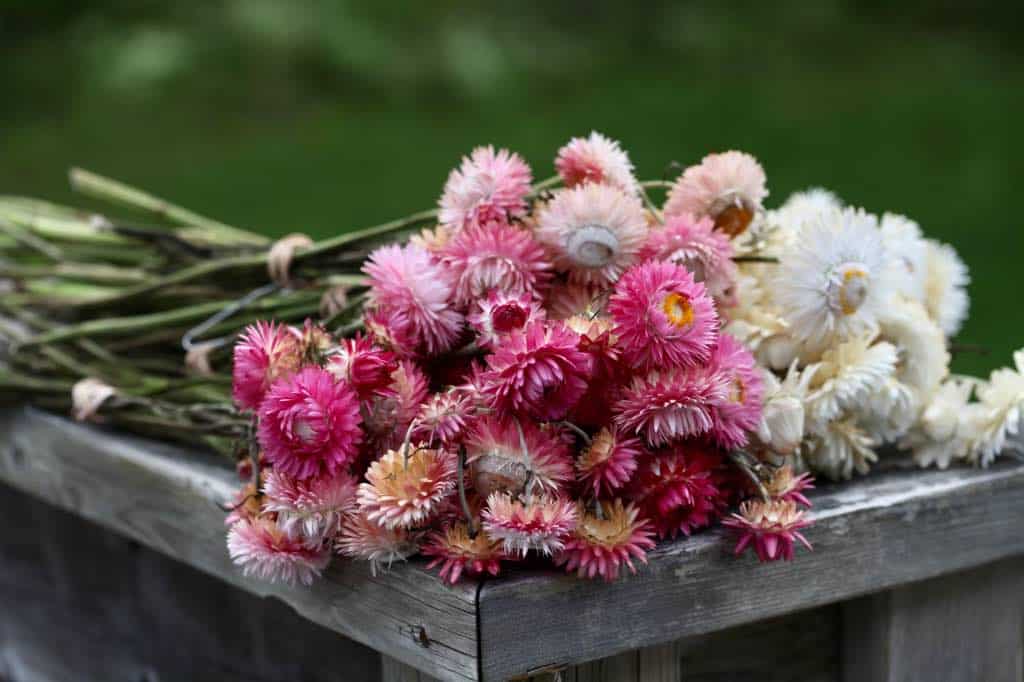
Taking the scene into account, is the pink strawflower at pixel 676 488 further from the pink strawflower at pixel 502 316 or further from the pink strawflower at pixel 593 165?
the pink strawflower at pixel 593 165

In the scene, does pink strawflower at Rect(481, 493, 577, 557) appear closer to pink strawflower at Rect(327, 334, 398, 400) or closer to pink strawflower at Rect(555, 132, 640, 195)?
pink strawflower at Rect(327, 334, 398, 400)

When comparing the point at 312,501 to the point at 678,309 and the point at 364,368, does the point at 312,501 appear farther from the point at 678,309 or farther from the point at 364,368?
the point at 678,309

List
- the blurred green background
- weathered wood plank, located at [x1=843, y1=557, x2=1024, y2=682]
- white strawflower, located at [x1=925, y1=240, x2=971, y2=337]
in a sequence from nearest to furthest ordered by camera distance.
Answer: weathered wood plank, located at [x1=843, y1=557, x2=1024, y2=682] → white strawflower, located at [x1=925, y1=240, x2=971, y2=337] → the blurred green background

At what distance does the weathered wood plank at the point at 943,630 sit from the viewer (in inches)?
50.9

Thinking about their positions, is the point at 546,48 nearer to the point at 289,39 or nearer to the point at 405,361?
the point at 289,39

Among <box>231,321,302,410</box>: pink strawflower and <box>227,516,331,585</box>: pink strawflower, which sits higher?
<box>231,321,302,410</box>: pink strawflower

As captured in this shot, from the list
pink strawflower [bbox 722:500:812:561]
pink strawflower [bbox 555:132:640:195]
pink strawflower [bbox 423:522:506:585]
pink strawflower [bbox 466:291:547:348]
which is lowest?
pink strawflower [bbox 423:522:506:585]

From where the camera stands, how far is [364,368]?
3.43 feet

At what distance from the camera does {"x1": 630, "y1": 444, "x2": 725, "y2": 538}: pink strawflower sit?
1050 mm

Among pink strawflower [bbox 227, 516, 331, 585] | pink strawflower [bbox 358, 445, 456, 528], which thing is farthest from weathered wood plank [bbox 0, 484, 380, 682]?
pink strawflower [bbox 358, 445, 456, 528]

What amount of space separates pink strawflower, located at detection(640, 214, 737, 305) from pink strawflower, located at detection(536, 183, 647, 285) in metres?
0.02

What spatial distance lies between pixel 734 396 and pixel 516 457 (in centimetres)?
21

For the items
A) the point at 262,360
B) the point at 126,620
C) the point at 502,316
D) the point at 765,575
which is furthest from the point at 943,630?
the point at 126,620

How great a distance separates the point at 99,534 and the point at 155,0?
6.82m
